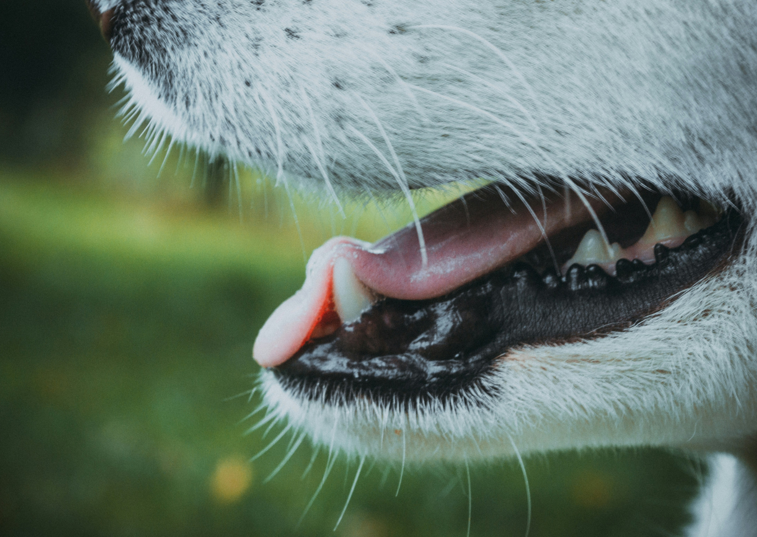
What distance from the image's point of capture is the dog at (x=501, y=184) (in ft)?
3.62

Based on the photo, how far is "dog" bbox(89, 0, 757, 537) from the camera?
1.10 m

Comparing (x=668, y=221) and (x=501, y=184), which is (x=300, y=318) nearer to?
(x=501, y=184)

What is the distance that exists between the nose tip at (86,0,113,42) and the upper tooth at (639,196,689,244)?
3.78 feet

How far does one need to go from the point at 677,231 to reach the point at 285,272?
4.59 m

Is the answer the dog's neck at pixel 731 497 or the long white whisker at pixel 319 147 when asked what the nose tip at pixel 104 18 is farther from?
the dog's neck at pixel 731 497

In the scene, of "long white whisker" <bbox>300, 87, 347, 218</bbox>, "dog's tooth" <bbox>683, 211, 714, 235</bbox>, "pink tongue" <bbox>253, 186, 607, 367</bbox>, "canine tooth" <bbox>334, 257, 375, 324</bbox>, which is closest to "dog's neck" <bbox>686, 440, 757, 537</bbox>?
"dog's tooth" <bbox>683, 211, 714, 235</bbox>

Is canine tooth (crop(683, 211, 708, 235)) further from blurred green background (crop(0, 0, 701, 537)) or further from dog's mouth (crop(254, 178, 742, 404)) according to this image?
blurred green background (crop(0, 0, 701, 537))

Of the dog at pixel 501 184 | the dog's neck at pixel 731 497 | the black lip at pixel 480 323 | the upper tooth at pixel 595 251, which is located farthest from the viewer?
the dog's neck at pixel 731 497

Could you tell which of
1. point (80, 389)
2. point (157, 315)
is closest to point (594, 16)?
point (80, 389)

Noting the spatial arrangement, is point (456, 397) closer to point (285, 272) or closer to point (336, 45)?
point (336, 45)

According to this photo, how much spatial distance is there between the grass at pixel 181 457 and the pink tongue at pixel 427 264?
0.40 metres

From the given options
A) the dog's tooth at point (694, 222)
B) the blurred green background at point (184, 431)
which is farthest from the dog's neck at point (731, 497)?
the dog's tooth at point (694, 222)

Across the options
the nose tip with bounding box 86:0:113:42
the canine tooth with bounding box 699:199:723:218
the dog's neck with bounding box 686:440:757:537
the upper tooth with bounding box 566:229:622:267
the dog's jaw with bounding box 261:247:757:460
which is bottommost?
the dog's neck with bounding box 686:440:757:537

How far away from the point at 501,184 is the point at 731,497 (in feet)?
3.79
